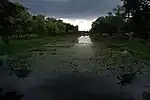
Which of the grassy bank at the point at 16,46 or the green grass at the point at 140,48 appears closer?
the green grass at the point at 140,48

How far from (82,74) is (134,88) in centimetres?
605

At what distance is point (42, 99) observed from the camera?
1486 cm

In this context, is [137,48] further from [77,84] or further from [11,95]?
[11,95]

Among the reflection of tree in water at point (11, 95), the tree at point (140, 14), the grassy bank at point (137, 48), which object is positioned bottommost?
the grassy bank at point (137, 48)

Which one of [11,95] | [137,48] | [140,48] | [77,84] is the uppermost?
[11,95]

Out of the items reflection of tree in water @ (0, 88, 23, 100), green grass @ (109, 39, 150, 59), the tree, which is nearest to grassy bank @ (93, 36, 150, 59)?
green grass @ (109, 39, 150, 59)

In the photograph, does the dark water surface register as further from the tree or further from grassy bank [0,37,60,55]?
grassy bank [0,37,60,55]

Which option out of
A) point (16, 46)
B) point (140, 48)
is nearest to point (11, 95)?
point (140, 48)

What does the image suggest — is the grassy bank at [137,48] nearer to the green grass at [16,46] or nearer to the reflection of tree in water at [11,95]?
the green grass at [16,46]

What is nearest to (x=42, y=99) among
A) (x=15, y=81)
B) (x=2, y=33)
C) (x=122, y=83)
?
(x=2, y=33)

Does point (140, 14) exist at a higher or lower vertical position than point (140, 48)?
higher

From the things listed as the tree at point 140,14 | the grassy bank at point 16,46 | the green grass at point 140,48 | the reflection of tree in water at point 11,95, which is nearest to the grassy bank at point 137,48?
the green grass at point 140,48

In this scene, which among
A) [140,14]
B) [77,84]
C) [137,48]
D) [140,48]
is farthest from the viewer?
[137,48]

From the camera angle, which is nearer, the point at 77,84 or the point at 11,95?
the point at 11,95
